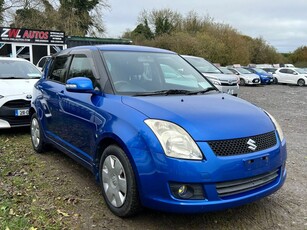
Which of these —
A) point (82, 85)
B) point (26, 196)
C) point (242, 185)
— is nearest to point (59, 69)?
point (82, 85)

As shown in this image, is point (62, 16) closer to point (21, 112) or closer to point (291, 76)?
point (291, 76)

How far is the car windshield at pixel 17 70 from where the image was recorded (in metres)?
7.65

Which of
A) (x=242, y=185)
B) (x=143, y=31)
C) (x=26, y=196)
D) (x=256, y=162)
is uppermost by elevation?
(x=143, y=31)

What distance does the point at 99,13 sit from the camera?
35594 millimetres

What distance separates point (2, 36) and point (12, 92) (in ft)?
56.7

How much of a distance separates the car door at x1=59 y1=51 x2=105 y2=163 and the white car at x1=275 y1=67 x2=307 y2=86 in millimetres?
27365

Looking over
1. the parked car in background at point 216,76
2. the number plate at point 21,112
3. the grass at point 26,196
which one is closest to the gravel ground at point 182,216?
the grass at point 26,196

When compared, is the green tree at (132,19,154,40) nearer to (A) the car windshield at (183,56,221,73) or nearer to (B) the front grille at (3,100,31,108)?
(A) the car windshield at (183,56,221,73)

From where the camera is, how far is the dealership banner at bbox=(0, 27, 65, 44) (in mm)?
21944

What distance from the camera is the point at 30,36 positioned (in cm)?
2292

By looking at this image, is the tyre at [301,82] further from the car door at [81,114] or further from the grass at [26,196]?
the car door at [81,114]

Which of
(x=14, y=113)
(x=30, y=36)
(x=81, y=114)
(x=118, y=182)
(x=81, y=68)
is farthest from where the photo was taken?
(x=30, y=36)

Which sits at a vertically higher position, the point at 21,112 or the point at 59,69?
the point at 59,69

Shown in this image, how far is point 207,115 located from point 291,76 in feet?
93.7
